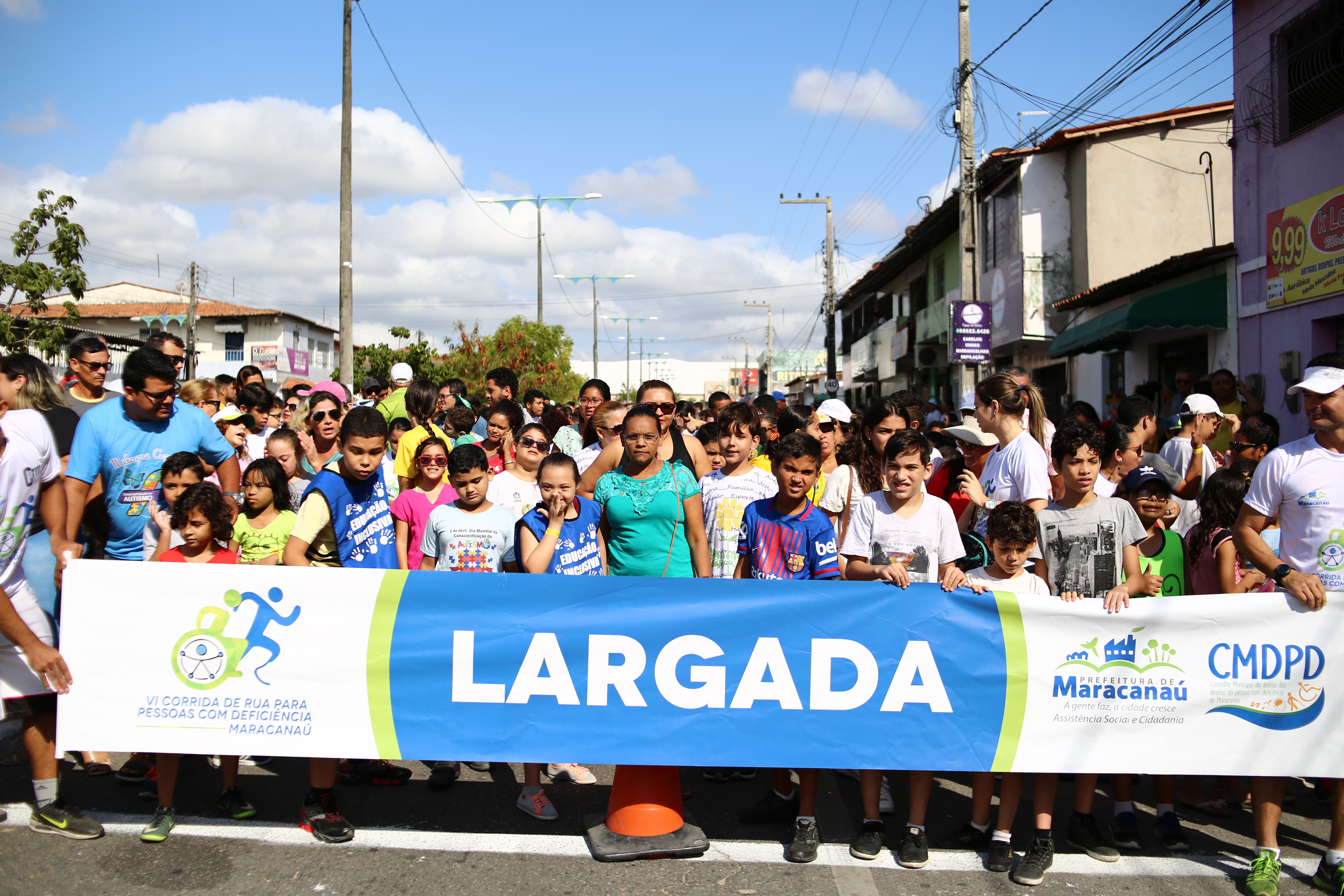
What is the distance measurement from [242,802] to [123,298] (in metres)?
65.6

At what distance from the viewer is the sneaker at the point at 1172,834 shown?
4.10 metres

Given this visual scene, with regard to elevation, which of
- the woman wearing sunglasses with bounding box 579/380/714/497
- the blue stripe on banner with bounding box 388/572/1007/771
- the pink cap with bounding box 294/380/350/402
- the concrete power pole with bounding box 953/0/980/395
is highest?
the concrete power pole with bounding box 953/0/980/395

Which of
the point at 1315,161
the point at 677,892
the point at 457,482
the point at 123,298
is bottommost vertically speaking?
the point at 677,892

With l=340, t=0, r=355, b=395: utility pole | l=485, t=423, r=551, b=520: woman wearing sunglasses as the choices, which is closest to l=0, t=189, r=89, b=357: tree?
l=340, t=0, r=355, b=395: utility pole

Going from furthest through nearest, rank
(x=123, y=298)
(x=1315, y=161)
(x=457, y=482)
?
(x=123, y=298) → (x=1315, y=161) → (x=457, y=482)

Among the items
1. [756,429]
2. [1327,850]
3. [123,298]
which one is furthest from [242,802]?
[123,298]

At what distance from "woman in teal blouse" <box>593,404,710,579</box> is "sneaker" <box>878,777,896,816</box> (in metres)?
1.36

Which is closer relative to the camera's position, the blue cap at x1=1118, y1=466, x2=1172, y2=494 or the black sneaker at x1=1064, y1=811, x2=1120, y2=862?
the black sneaker at x1=1064, y1=811, x2=1120, y2=862

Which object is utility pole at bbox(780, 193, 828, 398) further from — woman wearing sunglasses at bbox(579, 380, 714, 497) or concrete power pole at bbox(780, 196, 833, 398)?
woman wearing sunglasses at bbox(579, 380, 714, 497)

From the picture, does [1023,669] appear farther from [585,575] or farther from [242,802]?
[242,802]

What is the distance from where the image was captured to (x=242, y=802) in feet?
14.4

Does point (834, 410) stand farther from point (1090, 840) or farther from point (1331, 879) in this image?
point (1331, 879)

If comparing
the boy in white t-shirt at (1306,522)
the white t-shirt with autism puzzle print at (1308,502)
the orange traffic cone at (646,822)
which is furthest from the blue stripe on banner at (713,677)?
the white t-shirt with autism puzzle print at (1308,502)

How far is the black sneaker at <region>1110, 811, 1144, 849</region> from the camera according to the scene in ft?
13.4
